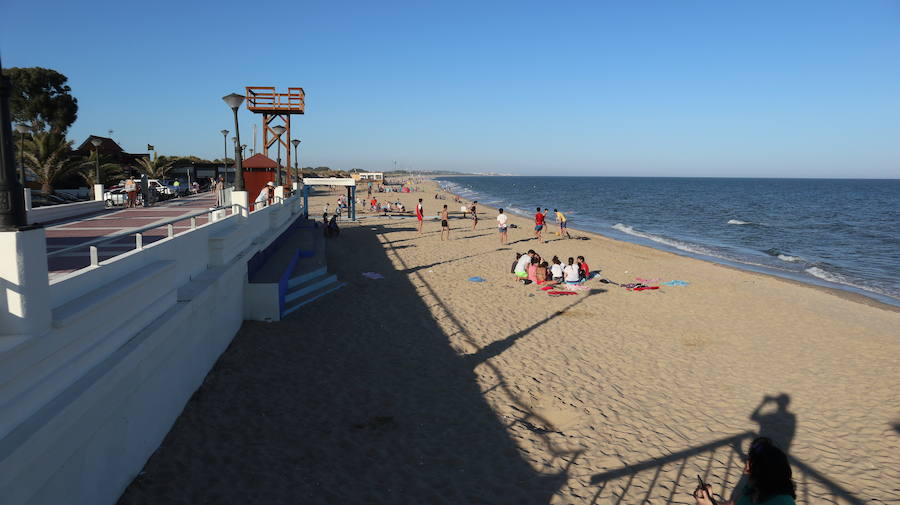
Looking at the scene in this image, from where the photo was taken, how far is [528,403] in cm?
763

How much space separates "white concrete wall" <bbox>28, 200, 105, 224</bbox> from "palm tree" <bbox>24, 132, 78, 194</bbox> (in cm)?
691

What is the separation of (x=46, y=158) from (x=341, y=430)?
22360 mm

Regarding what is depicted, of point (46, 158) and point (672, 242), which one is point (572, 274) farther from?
point (46, 158)

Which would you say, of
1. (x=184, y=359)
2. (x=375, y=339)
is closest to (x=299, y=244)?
(x=375, y=339)

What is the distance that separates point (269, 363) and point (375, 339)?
2134 mm

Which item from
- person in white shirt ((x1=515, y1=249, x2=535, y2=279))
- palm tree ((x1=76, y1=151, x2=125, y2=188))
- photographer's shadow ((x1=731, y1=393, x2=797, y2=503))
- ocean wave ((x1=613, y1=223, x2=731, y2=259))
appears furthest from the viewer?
ocean wave ((x1=613, y1=223, x2=731, y2=259))

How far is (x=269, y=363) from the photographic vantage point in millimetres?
8352

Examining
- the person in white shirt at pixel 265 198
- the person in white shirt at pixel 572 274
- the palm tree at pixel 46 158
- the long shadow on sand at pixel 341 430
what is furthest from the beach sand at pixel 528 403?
the palm tree at pixel 46 158

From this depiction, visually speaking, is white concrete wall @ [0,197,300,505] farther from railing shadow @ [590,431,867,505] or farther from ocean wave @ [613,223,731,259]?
ocean wave @ [613,223,731,259]

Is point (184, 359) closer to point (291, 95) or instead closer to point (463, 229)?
point (291, 95)

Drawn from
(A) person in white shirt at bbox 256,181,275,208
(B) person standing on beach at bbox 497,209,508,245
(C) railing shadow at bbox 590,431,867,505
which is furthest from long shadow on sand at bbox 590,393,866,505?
(B) person standing on beach at bbox 497,209,508,245

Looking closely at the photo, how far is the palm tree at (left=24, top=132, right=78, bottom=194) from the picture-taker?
2120 centimetres

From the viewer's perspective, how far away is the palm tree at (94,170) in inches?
931

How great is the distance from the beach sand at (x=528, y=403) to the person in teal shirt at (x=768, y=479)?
251 centimetres
